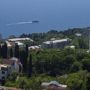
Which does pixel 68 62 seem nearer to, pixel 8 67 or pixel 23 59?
pixel 23 59

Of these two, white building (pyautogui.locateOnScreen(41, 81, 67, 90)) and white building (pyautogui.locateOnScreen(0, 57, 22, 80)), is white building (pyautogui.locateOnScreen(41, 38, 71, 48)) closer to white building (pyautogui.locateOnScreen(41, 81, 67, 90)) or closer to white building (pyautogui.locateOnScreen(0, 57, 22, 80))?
white building (pyautogui.locateOnScreen(0, 57, 22, 80))

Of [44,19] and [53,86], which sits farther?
[44,19]

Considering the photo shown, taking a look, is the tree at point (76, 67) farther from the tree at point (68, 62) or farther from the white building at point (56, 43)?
the white building at point (56, 43)

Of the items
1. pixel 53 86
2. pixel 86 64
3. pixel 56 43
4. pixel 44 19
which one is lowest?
pixel 44 19

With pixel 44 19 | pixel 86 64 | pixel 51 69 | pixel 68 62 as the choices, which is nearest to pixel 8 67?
pixel 51 69

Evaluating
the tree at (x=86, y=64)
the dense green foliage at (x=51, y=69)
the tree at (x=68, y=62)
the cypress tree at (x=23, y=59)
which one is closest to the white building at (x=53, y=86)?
the dense green foliage at (x=51, y=69)

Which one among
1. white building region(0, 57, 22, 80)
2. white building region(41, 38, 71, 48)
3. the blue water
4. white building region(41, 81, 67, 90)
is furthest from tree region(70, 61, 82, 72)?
the blue water

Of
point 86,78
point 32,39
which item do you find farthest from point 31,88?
point 32,39

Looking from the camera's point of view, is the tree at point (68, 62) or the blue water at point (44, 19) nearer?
the tree at point (68, 62)

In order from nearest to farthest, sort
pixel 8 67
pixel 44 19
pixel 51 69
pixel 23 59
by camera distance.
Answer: pixel 8 67
pixel 51 69
pixel 23 59
pixel 44 19
